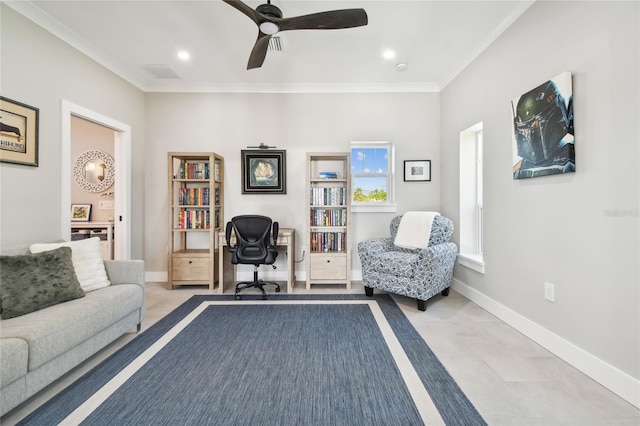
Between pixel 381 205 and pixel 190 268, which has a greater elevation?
pixel 381 205

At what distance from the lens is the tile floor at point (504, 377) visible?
139cm

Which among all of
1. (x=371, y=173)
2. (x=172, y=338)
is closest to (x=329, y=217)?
(x=371, y=173)

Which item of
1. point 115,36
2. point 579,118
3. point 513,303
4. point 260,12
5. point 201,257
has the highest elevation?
point 115,36

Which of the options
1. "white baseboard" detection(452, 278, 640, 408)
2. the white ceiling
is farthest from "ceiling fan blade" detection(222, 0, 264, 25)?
"white baseboard" detection(452, 278, 640, 408)

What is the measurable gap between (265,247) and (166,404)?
183 cm

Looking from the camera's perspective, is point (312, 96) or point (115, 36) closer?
point (115, 36)

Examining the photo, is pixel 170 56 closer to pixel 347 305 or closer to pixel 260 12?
pixel 260 12

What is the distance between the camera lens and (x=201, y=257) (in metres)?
3.48

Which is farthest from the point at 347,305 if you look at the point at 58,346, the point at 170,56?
the point at 170,56

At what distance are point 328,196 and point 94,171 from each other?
400cm

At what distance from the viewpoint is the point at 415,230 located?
311 centimetres

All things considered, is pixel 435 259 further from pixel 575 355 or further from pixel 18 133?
pixel 18 133

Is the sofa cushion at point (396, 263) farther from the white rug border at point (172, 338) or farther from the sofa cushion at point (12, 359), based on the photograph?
the sofa cushion at point (12, 359)

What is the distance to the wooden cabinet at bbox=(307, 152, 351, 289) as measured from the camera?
11.4 feet
